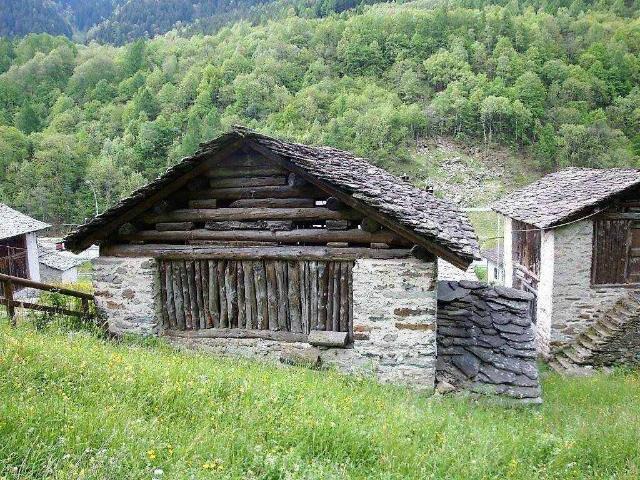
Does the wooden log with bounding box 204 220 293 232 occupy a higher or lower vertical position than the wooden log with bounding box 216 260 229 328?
higher

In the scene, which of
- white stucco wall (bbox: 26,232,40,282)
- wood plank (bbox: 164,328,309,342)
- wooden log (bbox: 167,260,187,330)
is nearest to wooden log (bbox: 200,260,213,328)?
wood plank (bbox: 164,328,309,342)

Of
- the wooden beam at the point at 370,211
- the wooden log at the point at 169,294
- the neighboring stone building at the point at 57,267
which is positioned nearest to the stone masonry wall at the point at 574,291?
the wooden beam at the point at 370,211

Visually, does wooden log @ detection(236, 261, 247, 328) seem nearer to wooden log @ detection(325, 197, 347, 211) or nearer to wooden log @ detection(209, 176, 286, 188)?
wooden log @ detection(209, 176, 286, 188)

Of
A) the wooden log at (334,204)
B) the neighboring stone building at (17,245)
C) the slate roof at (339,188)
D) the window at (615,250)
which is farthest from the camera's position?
the neighboring stone building at (17,245)

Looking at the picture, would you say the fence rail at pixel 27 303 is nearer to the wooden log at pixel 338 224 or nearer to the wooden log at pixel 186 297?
the wooden log at pixel 186 297

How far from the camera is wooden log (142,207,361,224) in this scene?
7254 mm

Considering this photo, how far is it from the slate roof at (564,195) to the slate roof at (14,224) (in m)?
23.3

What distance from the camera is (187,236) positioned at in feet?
25.7

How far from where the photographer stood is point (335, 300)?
24.0 ft

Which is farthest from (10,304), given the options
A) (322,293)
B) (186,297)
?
(322,293)

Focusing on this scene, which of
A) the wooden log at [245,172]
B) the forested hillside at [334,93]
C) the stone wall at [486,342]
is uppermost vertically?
the forested hillside at [334,93]

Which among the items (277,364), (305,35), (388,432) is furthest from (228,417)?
(305,35)

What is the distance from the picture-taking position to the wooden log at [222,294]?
775cm

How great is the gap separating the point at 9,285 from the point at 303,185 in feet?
15.0
